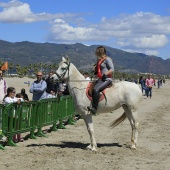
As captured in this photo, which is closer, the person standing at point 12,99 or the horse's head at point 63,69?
the horse's head at point 63,69

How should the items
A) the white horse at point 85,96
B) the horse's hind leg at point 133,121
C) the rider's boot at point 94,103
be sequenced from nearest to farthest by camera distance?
the rider's boot at point 94,103 < the white horse at point 85,96 < the horse's hind leg at point 133,121

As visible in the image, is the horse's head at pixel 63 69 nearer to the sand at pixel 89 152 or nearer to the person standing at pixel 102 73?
the person standing at pixel 102 73

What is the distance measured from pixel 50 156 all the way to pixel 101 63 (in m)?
2.82

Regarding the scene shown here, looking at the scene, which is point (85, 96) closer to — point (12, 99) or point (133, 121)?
point (133, 121)

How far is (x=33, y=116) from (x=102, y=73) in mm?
2794

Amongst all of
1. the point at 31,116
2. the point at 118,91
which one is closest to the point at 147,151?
the point at 118,91

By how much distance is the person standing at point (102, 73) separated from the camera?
1077 centimetres

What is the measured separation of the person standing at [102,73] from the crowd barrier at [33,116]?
1.99 m

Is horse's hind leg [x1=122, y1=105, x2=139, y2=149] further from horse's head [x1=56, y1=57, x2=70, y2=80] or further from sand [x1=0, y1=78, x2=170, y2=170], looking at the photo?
horse's head [x1=56, y1=57, x2=70, y2=80]

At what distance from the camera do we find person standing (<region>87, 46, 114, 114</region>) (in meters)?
10.8

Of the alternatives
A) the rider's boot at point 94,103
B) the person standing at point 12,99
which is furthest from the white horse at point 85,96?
Answer: the person standing at point 12,99

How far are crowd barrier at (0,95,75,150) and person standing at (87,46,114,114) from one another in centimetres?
199

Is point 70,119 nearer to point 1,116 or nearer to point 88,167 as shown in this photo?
point 1,116

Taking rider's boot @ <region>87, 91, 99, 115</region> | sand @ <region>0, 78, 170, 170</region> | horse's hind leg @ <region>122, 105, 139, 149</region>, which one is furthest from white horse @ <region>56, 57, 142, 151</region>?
sand @ <region>0, 78, 170, 170</region>
